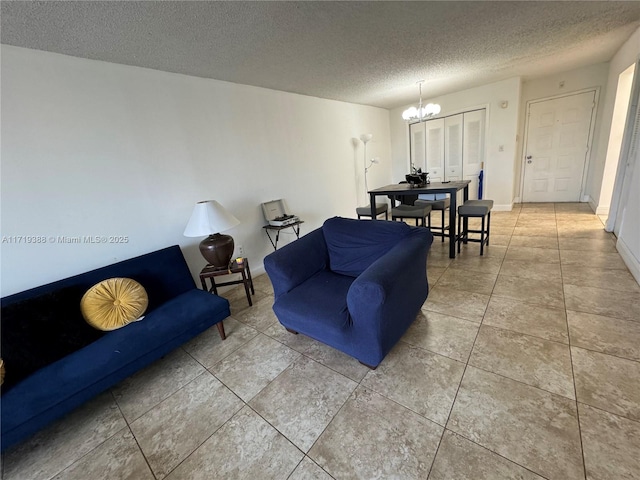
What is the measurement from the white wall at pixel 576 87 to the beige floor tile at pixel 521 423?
204 inches

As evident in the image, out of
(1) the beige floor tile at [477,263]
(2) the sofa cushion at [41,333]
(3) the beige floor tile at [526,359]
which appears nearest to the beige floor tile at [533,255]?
(1) the beige floor tile at [477,263]

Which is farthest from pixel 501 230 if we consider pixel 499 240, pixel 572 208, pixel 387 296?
pixel 387 296

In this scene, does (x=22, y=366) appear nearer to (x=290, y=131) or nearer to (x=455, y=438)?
(x=455, y=438)

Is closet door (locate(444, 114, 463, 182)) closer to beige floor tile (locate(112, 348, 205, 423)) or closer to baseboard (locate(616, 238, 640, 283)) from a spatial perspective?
baseboard (locate(616, 238, 640, 283))

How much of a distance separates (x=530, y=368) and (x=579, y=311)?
88 centimetres

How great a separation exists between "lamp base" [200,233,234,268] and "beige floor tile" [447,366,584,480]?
207cm

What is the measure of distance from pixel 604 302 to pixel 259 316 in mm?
2846

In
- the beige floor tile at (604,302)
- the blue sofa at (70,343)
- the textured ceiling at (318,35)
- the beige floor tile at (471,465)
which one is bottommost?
the beige floor tile at (471,465)

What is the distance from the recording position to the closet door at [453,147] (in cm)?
520

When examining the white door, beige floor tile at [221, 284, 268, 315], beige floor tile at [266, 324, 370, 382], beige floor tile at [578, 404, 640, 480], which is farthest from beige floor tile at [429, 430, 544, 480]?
the white door

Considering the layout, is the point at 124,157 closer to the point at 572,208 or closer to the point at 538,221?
the point at 538,221

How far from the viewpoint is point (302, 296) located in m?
1.89

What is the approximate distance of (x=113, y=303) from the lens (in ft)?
6.14

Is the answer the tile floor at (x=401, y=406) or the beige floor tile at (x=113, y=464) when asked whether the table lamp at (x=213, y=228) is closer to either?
the tile floor at (x=401, y=406)
